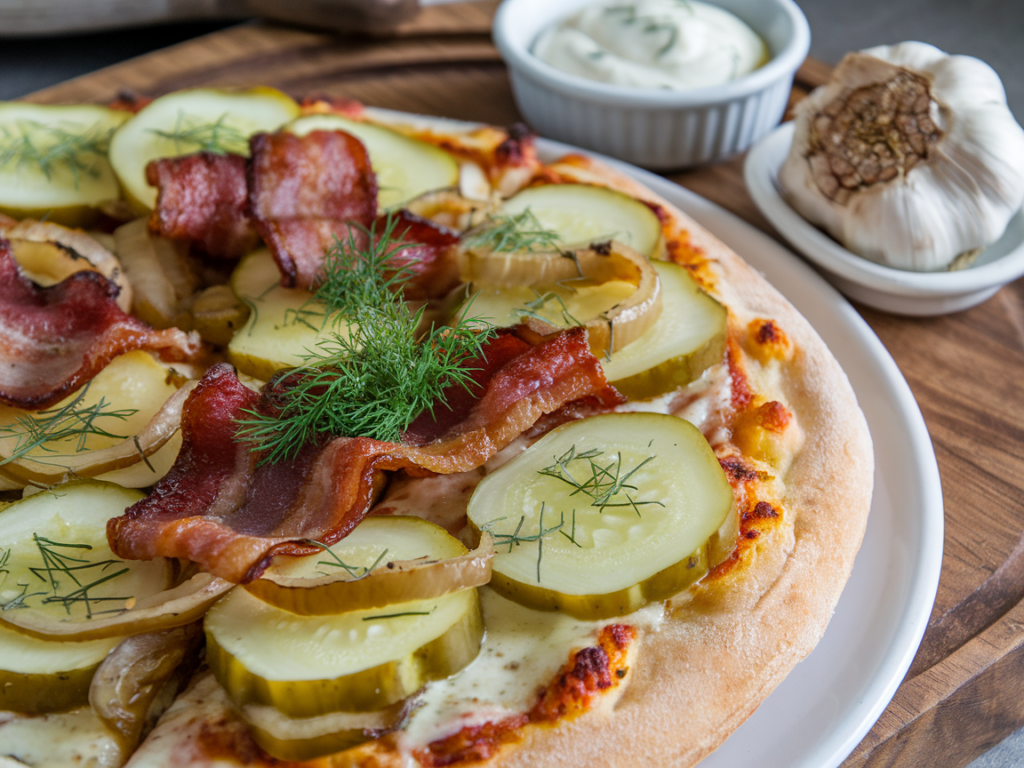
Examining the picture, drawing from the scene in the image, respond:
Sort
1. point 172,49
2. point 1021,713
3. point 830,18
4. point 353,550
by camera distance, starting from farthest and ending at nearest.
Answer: point 830,18
point 172,49
point 1021,713
point 353,550

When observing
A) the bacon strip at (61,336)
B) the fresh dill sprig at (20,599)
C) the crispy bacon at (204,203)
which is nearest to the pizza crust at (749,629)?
the fresh dill sprig at (20,599)

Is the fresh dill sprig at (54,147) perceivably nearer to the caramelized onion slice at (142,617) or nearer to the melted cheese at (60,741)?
the caramelized onion slice at (142,617)

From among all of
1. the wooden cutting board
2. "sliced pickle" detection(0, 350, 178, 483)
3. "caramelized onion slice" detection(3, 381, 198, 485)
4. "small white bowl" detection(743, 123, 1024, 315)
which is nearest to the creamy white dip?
the wooden cutting board

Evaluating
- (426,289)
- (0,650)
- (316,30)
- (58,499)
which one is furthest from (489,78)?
(0,650)

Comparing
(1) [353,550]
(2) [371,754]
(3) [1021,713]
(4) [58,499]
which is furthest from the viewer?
(3) [1021,713]

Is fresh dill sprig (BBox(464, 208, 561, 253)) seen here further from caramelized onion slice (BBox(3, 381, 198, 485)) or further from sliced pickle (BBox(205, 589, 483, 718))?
sliced pickle (BBox(205, 589, 483, 718))

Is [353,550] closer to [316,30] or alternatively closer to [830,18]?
[316,30]

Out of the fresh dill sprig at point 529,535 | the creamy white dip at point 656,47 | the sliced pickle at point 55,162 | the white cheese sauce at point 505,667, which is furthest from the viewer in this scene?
the creamy white dip at point 656,47
